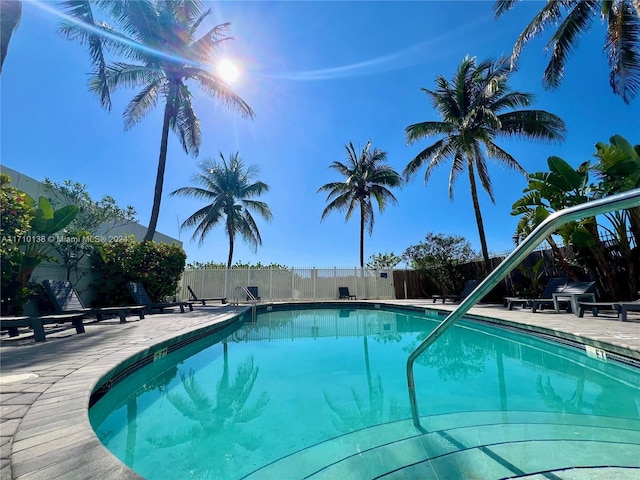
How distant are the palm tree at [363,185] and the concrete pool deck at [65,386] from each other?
14143mm

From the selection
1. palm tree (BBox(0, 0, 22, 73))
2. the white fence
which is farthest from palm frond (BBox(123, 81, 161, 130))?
palm tree (BBox(0, 0, 22, 73))

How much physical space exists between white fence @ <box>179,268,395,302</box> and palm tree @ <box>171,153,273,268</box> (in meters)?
1.75

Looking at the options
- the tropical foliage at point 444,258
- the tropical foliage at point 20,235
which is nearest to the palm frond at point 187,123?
the tropical foliage at point 20,235

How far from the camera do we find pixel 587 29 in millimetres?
7996

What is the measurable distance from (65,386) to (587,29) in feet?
42.4

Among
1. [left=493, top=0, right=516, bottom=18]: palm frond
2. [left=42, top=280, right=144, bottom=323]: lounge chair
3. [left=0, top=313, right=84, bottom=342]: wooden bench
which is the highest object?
[left=493, top=0, right=516, bottom=18]: palm frond

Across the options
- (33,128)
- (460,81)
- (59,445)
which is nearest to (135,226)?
(33,128)

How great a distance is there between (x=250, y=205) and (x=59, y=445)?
1834 cm

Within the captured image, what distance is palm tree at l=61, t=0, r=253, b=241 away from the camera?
1009cm

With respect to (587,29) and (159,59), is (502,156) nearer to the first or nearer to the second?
(587,29)

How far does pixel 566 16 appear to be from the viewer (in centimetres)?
816

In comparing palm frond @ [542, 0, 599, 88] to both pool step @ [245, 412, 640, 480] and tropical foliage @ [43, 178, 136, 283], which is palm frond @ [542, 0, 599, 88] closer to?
pool step @ [245, 412, 640, 480]

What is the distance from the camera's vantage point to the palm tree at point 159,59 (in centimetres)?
1009

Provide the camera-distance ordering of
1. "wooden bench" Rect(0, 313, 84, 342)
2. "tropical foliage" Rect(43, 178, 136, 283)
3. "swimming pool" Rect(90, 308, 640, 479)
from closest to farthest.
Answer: "swimming pool" Rect(90, 308, 640, 479), "wooden bench" Rect(0, 313, 84, 342), "tropical foliage" Rect(43, 178, 136, 283)
